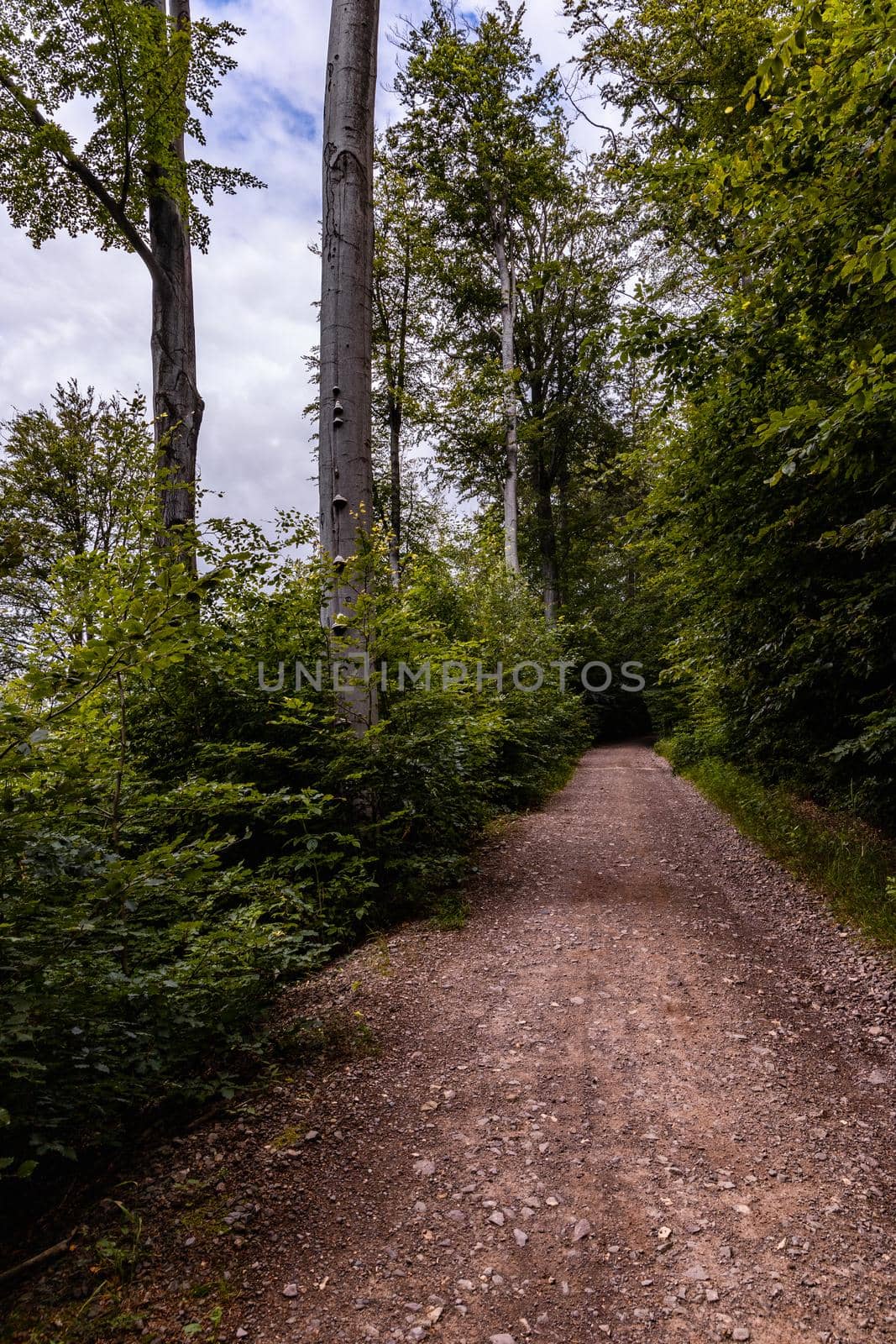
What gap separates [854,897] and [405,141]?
18.0 meters

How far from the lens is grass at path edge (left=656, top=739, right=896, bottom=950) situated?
13.8 feet

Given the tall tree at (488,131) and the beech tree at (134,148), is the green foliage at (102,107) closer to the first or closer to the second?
the beech tree at (134,148)

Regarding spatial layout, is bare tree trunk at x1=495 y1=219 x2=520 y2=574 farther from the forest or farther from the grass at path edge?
the grass at path edge

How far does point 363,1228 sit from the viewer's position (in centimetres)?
210

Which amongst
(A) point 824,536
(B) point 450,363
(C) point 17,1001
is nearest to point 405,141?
(B) point 450,363

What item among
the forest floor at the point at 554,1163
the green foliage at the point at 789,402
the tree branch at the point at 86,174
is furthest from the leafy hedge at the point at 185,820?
the tree branch at the point at 86,174

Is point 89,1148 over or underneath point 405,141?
underneath

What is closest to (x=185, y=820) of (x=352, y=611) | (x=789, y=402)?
(x=352, y=611)

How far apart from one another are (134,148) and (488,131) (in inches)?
431

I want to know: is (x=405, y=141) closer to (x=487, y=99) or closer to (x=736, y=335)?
(x=487, y=99)

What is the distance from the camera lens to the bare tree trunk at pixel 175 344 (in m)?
6.93

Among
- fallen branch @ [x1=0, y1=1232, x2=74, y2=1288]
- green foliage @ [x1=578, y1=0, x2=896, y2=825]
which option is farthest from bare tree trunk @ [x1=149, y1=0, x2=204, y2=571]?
fallen branch @ [x1=0, y1=1232, x2=74, y2=1288]

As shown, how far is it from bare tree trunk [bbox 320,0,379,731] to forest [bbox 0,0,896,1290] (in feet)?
0.11

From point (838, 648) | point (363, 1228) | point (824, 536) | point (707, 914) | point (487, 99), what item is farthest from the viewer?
point (487, 99)
